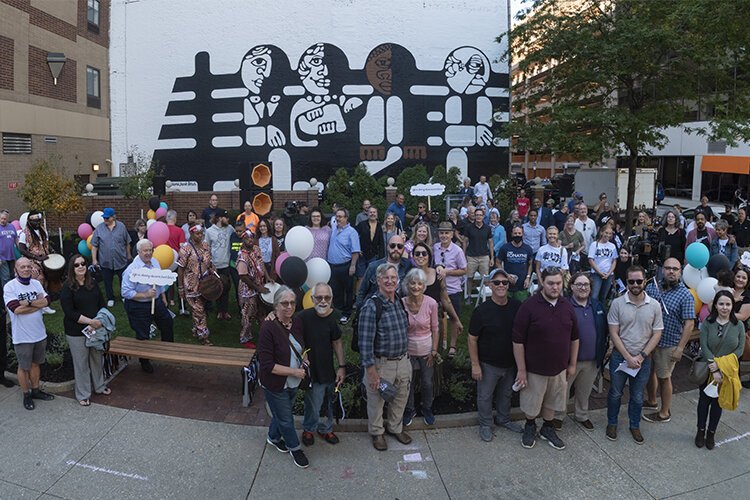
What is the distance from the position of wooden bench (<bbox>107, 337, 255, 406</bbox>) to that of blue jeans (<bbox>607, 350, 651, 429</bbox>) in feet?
12.8

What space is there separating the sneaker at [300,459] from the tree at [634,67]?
11306 mm

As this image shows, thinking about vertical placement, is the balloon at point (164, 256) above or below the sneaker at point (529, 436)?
above

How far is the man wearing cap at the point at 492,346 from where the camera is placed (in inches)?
209

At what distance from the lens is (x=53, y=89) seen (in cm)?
2000

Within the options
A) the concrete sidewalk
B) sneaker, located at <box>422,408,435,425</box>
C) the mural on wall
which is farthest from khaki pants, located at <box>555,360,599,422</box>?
the mural on wall

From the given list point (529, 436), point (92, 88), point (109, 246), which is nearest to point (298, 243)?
point (529, 436)

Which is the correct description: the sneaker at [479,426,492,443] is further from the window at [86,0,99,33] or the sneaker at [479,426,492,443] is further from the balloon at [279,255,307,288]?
the window at [86,0,99,33]

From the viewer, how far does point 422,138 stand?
22203 mm

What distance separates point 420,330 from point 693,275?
4.83m

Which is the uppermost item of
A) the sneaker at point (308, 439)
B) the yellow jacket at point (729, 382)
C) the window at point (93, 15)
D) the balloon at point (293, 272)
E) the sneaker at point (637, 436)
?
the window at point (93, 15)

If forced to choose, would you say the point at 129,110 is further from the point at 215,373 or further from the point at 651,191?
the point at 651,191

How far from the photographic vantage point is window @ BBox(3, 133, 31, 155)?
18.0m

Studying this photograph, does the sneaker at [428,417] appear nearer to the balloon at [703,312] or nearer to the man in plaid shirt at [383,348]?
the man in plaid shirt at [383,348]

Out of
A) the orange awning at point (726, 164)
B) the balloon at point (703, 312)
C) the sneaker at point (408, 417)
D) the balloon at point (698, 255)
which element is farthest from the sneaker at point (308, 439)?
the orange awning at point (726, 164)
